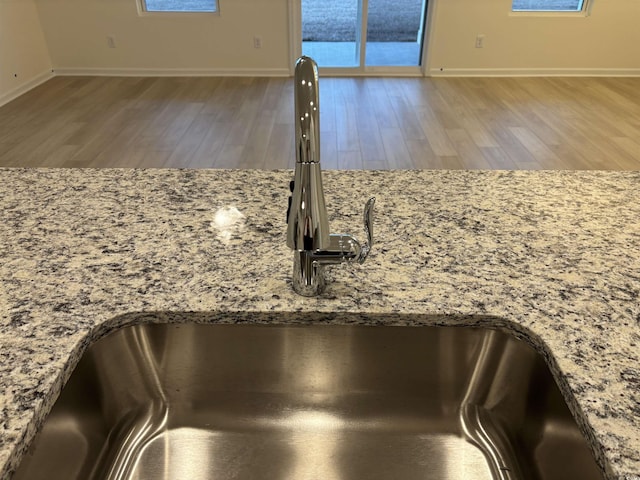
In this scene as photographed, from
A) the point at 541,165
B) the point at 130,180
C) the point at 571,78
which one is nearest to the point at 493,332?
the point at 130,180

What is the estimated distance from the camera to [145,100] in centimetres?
489

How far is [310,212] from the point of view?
696 mm

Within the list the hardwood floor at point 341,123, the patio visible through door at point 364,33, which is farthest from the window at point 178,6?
the patio visible through door at point 364,33

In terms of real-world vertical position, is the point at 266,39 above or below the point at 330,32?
above

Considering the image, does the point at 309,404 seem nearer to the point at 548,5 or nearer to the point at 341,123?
the point at 341,123

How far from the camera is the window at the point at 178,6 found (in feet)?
17.7

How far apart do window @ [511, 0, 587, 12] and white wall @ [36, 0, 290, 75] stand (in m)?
2.48

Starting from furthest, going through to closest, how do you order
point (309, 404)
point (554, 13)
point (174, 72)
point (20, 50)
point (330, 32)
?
1. point (330, 32)
2. point (174, 72)
3. point (554, 13)
4. point (20, 50)
5. point (309, 404)

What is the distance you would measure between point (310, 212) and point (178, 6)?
18.2 feet

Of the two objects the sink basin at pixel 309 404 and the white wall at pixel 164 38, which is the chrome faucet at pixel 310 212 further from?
the white wall at pixel 164 38

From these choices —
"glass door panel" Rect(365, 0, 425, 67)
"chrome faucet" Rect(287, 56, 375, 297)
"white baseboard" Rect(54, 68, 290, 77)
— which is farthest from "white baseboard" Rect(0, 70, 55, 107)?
"chrome faucet" Rect(287, 56, 375, 297)

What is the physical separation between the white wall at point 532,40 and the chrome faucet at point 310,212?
17.3 ft

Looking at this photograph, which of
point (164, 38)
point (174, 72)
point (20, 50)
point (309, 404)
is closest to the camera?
point (309, 404)

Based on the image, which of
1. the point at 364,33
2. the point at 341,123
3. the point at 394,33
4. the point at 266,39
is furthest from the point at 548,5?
the point at 266,39
